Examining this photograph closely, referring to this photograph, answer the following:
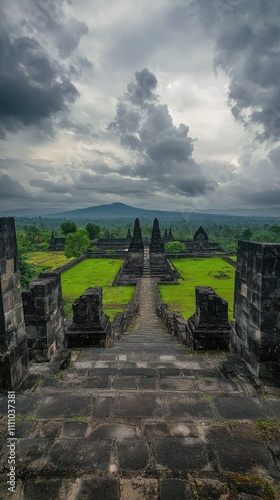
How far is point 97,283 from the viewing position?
25.7 metres

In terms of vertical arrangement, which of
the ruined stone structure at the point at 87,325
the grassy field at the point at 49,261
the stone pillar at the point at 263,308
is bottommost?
the grassy field at the point at 49,261

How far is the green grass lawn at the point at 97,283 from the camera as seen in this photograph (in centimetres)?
1869

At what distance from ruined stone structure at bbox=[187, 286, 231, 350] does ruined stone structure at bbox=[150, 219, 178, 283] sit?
20203 millimetres

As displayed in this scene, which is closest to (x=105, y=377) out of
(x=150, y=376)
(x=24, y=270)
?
(x=150, y=376)

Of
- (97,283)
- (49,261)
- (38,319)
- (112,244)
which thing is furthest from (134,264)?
(112,244)

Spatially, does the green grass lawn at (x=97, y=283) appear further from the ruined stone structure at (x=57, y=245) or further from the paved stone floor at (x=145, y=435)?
the ruined stone structure at (x=57, y=245)

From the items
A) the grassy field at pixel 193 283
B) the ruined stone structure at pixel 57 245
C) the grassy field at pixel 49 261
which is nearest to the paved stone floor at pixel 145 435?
the grassy field at pixel 193 283

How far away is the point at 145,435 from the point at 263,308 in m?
2.33

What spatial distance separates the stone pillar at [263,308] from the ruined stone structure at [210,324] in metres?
1.40

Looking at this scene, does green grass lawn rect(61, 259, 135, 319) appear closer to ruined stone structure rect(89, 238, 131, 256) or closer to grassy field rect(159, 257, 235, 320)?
grassy field rect(159, 257, 235, 320)

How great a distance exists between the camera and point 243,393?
372cm

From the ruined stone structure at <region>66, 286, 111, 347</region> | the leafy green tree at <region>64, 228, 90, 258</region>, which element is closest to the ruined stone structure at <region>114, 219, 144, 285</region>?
the leafy green tree at <region>64, 228, 90, 258</region>

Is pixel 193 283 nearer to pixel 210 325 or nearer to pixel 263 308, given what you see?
pixel 210 325

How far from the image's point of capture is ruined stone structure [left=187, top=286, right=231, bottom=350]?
19.0 ft
